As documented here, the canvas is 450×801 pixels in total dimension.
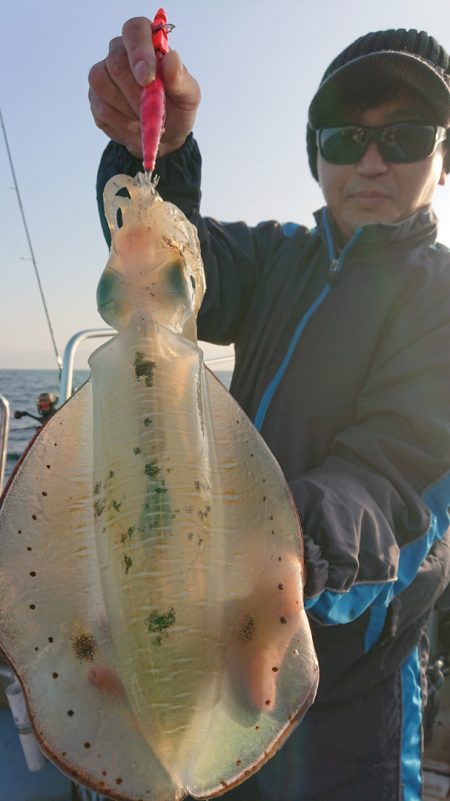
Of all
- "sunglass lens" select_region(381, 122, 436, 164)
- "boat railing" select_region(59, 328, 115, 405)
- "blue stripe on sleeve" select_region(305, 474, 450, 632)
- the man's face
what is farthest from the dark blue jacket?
"boat railing" select_region(59, 328, 115, 405)

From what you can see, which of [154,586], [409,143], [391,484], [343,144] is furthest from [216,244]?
[154,586]

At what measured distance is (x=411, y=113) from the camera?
103 inches

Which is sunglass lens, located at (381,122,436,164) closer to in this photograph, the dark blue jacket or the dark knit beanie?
the dark knit beanie

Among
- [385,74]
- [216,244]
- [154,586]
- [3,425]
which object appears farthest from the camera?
[3,425]

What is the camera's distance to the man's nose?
2.59 metres

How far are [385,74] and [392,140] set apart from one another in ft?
0.91

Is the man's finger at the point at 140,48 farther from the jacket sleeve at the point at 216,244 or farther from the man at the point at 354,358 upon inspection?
the jacket sleeve at the point at 216,244

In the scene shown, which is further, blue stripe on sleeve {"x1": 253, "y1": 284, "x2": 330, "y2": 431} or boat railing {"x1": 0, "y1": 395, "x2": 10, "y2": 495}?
boat railing {"x1": 0, "y1": 395, "x2": 10, "y2": 495}

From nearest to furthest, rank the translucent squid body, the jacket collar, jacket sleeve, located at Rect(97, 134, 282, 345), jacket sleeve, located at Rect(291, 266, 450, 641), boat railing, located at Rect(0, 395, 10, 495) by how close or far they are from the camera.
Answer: the translucent squid body
jacket sleeve, located at Rect(291, 266, 450, 641)
jacket sleeve, located at Rect(97, 134, 282, 345)
the jacket collar
boat railing, located at Rect(0, 395, 10, 495)

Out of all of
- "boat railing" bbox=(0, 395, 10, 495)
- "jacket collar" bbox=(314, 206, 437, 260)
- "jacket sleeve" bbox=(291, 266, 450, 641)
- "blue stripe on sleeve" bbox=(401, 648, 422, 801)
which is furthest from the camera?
"boat railing" bbox=(0, 395, 10, 495)

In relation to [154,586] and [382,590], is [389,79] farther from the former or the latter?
[154,586]

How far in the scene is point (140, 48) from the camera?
1.63 metres

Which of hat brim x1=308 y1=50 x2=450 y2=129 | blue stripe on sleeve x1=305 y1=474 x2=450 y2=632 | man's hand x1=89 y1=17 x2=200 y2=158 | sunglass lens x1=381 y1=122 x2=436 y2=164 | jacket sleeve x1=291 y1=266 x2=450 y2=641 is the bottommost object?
blue stripe on sleeve x1=305 y1=474 x2=450 y2=632

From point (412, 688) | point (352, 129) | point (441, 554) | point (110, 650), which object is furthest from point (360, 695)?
point (352, 129)
